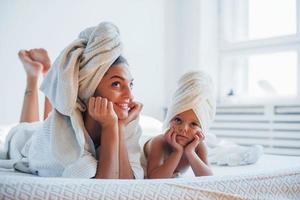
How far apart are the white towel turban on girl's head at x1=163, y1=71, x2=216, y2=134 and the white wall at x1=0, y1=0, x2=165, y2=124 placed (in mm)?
1114

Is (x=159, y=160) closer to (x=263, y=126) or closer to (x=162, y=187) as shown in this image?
(x=162, y=187)

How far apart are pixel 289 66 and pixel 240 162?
1444 mm

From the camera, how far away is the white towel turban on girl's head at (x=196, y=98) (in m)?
0.98

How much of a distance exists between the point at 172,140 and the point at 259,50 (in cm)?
177

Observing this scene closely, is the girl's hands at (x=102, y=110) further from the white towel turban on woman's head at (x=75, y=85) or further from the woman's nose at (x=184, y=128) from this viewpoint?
the woman's nose at (x=184, y=128)

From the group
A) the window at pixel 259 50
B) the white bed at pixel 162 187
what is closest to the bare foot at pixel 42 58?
the white bed at pixel 162 187

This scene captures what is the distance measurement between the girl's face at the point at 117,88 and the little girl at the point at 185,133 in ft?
0.55

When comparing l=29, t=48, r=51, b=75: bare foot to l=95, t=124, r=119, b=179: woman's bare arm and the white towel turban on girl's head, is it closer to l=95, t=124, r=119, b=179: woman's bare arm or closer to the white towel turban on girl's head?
the white towel turban on girl's head

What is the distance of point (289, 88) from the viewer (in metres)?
2.48

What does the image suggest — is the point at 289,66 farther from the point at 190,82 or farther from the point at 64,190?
the point at 64,190

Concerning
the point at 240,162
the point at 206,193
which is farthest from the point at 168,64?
the point at 206,193

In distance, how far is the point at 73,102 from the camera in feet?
2.59

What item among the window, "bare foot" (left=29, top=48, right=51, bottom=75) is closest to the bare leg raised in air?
"bare foot" (left=29, top=48, right=51, bottom=75)

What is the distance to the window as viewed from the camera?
2.46m
